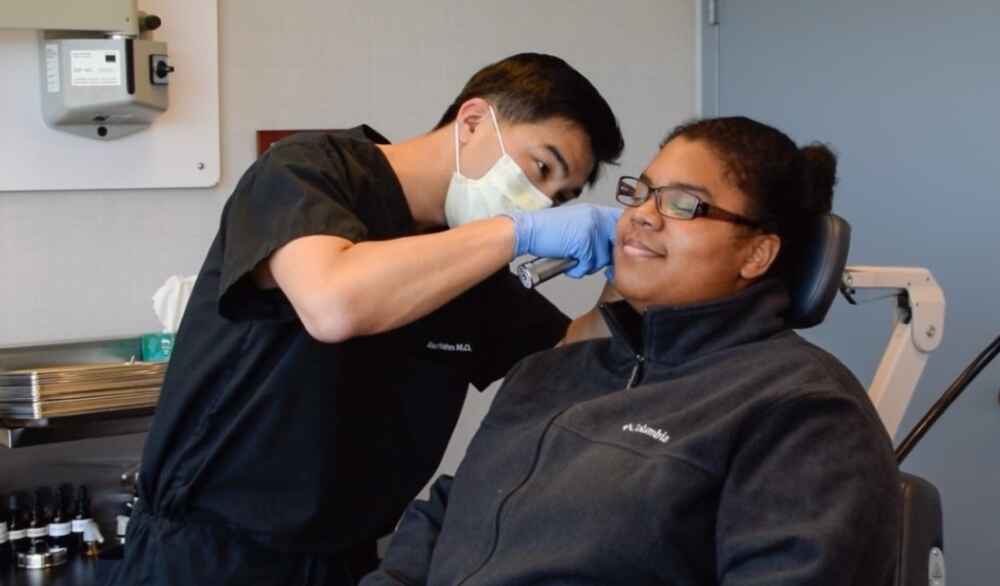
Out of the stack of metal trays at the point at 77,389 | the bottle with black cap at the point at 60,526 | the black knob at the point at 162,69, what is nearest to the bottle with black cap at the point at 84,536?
the bottle with black cap at the point at 60,526

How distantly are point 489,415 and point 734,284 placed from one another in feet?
1.27

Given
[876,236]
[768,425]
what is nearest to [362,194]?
[768,425]

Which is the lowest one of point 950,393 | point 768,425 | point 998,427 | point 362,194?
point 998,427

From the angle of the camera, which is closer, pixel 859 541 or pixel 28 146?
pixel 859 541

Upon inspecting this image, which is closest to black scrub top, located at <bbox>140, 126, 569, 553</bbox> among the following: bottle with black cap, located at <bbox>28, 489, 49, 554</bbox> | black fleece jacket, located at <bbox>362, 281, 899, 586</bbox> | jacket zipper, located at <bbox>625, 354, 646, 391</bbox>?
black fleece jacket, located at <bbox>362, 281, 899, 586</bbox>

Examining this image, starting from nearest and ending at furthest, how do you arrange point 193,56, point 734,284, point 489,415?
point 734,284, point 489,415, point 193,56

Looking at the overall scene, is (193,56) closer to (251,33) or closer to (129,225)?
(251,33)

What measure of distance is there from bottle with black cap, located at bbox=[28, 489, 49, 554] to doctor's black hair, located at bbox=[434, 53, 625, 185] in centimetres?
113

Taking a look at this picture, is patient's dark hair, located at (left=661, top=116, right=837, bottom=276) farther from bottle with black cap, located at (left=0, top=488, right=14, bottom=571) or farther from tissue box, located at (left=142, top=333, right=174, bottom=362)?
bottle with black cap, located at (left=0, top=488, right=14, bottom=571)

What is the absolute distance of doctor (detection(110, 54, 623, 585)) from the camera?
1496 millimetres

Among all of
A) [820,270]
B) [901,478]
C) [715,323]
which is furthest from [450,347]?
[901,478]

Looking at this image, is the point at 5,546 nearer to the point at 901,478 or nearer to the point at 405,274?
the point at 405,274

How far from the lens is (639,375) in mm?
1616

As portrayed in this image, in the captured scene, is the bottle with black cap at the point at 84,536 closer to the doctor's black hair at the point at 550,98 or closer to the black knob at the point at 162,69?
the black knob at the point at 162,69
